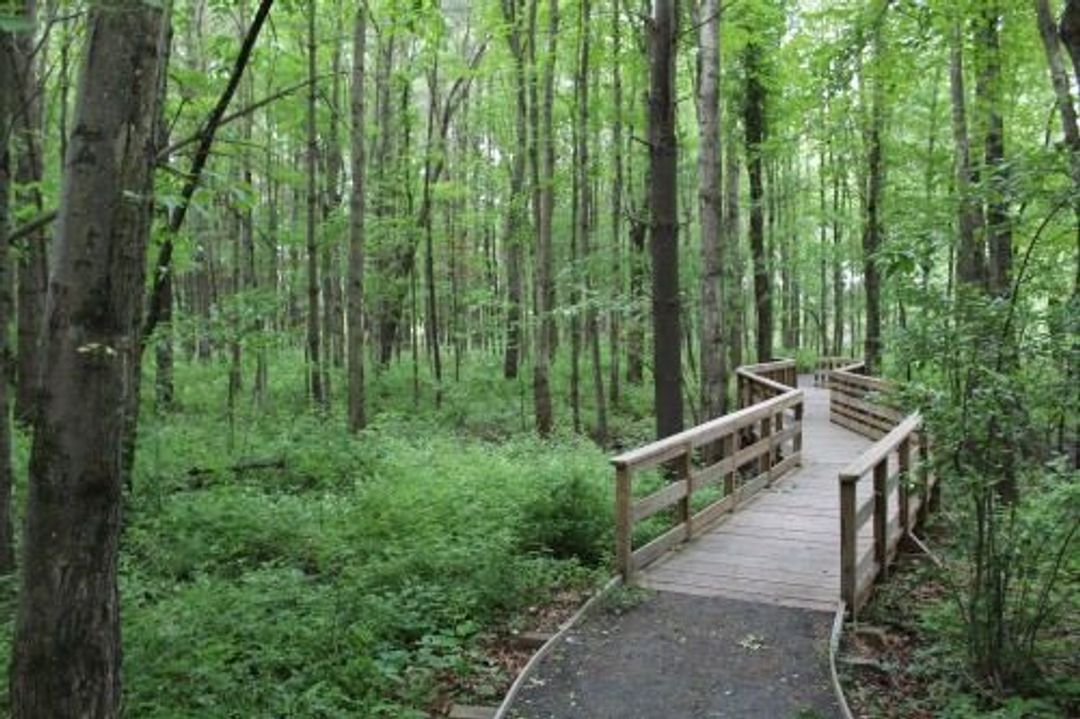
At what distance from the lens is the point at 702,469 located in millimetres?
9906

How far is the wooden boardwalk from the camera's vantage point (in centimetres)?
732

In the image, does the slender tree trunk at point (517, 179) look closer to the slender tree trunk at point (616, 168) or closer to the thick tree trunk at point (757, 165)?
the slender tree trunk at point (616, 168)

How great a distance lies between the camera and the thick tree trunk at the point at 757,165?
58.9 feet

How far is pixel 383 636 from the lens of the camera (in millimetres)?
6094

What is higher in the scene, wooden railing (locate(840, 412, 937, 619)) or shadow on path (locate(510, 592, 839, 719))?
wooden railing (locate(840, 412, 937, 619))

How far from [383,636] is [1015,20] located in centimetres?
1207

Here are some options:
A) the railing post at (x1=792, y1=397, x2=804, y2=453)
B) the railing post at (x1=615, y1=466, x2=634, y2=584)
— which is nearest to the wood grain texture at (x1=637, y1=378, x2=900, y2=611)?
the railing post at (x1=615, y1=466, x2=634, y2=584)

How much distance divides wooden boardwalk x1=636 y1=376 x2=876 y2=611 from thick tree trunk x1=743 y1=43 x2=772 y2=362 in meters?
8.21

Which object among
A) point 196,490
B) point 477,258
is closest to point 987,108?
point 196,490

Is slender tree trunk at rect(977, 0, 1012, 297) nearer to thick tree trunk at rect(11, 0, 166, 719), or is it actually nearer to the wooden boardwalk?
the wooden boardwalk

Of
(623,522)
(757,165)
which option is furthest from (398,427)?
(757,165)

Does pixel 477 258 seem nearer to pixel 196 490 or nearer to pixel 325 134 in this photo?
pixel 325 134

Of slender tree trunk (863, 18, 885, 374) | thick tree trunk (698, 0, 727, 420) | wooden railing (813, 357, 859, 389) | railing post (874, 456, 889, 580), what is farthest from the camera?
wooden railing (813, 357, 859, 389)

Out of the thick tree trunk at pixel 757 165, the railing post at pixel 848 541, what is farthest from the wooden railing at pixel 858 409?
the railing post at pixel 848 541
